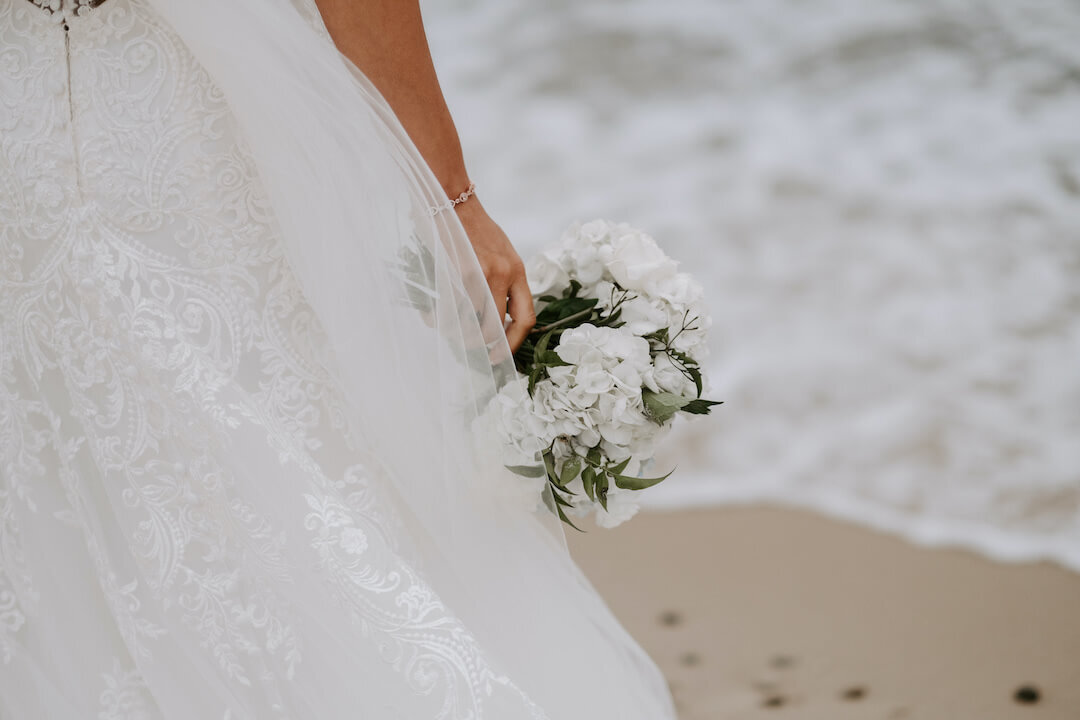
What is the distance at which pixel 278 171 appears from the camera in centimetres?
103

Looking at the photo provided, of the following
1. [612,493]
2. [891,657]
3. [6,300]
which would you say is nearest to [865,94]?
[891,657]

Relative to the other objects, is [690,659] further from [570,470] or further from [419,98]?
[419,98]

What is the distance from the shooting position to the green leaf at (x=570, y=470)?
111 cm

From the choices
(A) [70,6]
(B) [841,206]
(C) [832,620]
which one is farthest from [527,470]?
(B) [841,206]

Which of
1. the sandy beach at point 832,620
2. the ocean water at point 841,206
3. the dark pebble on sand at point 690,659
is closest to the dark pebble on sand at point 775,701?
the sandy beach at point 832,620

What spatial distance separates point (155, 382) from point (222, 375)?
0.07 meters

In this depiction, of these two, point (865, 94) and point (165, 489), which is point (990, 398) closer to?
point (865, 94)

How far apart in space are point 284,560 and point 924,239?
377 cm

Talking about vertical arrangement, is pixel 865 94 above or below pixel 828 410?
above

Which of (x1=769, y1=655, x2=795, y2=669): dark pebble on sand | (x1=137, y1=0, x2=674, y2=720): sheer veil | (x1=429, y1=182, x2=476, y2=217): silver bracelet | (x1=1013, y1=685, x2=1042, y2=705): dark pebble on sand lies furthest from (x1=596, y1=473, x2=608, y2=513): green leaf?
(x1=1013, y1=685, x2=1042, y2=705): dark pebble on sand

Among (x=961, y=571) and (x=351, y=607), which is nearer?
(x=351, y=607)

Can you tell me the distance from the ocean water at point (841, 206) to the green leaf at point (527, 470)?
1.53 meters

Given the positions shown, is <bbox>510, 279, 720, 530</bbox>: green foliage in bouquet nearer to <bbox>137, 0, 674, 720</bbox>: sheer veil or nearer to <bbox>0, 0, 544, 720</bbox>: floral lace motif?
<bbox>137, 0, 674, 720</bbox>: sheer veil

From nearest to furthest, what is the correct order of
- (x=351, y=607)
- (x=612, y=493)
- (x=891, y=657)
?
(x=351, y=607), (x=612, y=493), (x=891, y=657)
